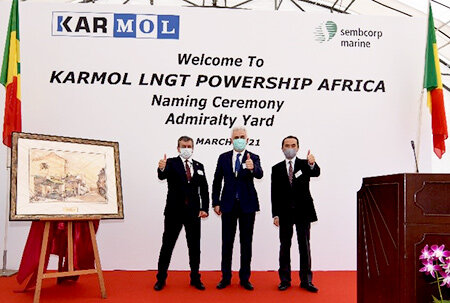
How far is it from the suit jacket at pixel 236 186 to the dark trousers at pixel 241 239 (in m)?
0.06

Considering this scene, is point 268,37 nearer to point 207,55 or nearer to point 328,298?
point 207,55

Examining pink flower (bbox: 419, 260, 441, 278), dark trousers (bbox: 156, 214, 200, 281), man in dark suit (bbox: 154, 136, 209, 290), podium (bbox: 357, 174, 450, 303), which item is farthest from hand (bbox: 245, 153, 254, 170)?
pink flower (bbox: 419, 260, 441, 278)

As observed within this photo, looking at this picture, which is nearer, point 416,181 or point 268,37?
point 416,181

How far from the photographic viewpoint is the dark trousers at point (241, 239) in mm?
4230

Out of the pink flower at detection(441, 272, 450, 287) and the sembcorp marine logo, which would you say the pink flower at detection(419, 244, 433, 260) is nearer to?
the pink flower at detection(441, 272, 450, 287)

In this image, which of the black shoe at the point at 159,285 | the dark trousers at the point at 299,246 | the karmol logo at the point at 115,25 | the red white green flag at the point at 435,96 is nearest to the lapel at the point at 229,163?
the dark trousers at the point at 299,246

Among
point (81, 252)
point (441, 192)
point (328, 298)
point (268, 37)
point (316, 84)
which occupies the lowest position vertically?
point (328, 298)

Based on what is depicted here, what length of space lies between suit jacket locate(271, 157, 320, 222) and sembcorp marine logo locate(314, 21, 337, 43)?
5.90 ft

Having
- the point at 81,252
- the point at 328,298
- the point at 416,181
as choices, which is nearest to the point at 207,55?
the point at 81,252

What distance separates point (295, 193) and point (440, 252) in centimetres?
200

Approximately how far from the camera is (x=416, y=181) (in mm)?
2406

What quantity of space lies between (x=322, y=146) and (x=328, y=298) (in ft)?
6.31

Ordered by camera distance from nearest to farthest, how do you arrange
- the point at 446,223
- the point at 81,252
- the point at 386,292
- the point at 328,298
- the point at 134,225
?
the point at 446,223 → the point at 386,292 → the point at 328,298 → the point at 81,252 → the point at 134,225

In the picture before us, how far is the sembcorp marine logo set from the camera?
543 centimetres
